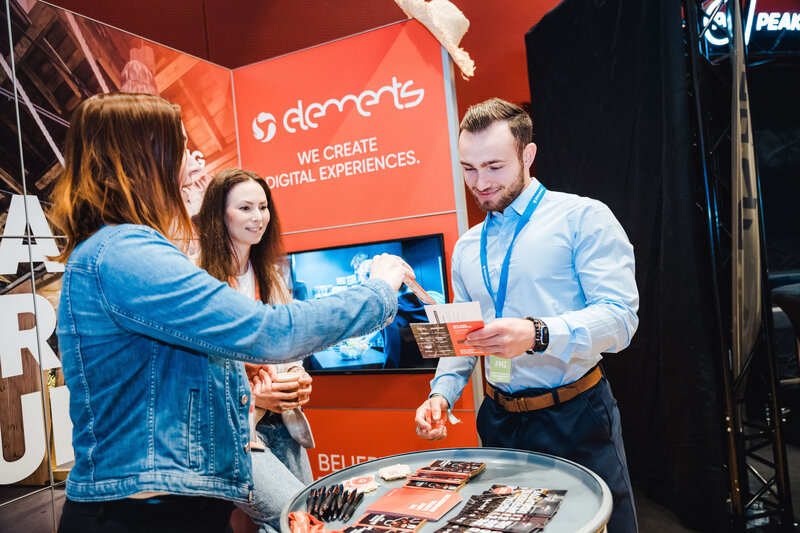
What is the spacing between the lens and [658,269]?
11.6ft

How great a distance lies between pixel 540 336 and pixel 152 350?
0.99m

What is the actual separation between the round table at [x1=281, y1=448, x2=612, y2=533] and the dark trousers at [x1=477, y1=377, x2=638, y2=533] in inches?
8.0

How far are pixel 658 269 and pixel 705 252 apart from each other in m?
0.38

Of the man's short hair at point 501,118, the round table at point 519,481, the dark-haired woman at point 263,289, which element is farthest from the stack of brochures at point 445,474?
the man's short hair at point 501,118

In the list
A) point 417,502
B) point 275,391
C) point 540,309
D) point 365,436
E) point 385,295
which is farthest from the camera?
point 365,436

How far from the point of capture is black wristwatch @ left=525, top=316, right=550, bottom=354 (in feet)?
5.01

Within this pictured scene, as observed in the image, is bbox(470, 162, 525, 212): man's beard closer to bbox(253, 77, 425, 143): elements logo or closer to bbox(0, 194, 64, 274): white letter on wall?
bbox(253, 77, 425, 143): elements logo

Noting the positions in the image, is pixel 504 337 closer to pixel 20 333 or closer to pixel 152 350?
pixel 152 350

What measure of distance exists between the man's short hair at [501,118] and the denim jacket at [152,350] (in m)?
1.10

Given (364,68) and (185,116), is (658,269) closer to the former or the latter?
(364,68)

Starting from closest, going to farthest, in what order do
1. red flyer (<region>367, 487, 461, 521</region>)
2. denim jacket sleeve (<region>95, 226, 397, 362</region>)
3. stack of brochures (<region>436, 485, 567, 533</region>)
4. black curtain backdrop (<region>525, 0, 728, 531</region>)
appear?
denim jacket sleeve (<region>95, 226, 397, 362</region>)
stack of brochures (<region>436, 485, 567, 533</region>)
red flyer (<region>367, 487, 461, 521</region>)
black curtain backdrop (<region>525, 0, 728, 531</region>)

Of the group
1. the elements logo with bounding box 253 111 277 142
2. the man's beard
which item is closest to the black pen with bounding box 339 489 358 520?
the man's beard

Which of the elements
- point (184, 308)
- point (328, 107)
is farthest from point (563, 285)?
point (328, 107)

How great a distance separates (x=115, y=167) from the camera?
1.04 m
